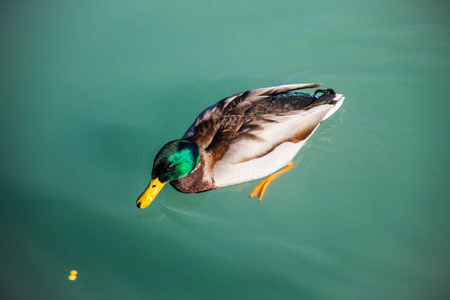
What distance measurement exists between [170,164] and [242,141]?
25.7 inches

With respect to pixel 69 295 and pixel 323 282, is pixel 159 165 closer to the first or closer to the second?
pixel 69 295

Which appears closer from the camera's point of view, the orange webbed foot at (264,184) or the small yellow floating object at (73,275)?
the small yellow floating object at (73,275)

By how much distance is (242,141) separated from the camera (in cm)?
352

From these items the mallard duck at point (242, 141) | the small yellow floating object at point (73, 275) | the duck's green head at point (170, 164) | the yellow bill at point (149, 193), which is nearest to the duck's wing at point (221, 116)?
the mallard duck at point (242, 141)

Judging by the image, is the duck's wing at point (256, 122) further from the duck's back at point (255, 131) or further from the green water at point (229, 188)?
the green water at point (229, 188)

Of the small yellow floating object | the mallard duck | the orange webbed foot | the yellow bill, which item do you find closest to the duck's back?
the mallard duck

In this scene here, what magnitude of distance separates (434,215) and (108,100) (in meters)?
3.57

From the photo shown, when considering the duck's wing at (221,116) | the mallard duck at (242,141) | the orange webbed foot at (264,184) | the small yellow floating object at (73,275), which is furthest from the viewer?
the orange webbed foot at (264,184)

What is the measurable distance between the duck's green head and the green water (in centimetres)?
39

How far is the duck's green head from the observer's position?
333 cm

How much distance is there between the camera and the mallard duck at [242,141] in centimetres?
351

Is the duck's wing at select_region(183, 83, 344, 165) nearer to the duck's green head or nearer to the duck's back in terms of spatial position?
the duck's back

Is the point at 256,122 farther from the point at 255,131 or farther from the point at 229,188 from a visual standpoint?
the point at 229,188

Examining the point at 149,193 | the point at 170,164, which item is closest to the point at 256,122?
the point at 170,164
